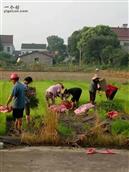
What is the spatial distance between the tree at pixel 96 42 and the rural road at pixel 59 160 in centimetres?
5775

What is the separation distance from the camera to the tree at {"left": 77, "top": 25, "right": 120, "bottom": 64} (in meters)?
68.3

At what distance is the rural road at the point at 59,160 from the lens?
853 centimetres

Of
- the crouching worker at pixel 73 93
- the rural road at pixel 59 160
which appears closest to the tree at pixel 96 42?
the crouching worker at pixel 73 93

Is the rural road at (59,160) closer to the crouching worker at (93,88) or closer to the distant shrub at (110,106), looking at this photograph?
the distant shrub at (110,106)

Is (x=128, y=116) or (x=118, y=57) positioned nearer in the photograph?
(x=128, y=116)

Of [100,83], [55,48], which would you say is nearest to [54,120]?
[100,83]

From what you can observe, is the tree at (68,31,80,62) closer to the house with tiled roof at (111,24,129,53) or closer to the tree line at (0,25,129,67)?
the tree line at (0,25,129,67)

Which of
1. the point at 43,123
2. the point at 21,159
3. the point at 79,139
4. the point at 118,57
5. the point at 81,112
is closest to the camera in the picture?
the point at 21,159

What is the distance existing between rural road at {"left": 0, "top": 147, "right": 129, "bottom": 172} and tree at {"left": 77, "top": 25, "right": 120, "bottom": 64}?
57.7m

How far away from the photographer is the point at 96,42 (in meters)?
68.8

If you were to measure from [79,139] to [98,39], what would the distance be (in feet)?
191

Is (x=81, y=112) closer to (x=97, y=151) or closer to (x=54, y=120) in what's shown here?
(x=54, y=120)

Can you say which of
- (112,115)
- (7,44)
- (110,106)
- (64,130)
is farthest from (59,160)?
(7,44)

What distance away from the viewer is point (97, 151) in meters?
10.2
